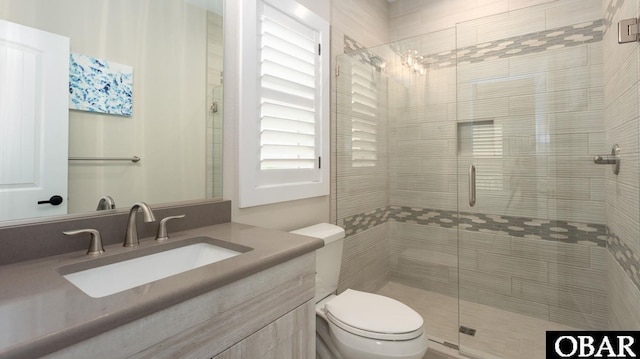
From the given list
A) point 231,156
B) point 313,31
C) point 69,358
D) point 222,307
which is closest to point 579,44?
point 313,31

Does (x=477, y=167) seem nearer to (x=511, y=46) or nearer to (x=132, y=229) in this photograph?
→ (x=511, y=46)

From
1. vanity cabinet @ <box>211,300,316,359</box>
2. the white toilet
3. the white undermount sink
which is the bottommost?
the white toilet

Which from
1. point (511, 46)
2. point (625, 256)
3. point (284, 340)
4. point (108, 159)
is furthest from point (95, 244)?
point (511, 46)

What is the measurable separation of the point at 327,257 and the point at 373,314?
38 centimetres

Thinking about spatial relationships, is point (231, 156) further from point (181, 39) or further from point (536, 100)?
point (536, 100)

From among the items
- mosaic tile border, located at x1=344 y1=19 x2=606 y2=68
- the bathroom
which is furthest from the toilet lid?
mosaic tile border, located at x1=344 y1=19 x2=606 y2=68

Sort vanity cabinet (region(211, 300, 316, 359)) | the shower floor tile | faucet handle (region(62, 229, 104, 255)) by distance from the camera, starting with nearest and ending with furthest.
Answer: vanity cabinet (region(211, 300, 316, 359)), faucet handle (region(62, 229, 104, 255)), the shower floor tile

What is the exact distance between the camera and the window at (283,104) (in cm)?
146

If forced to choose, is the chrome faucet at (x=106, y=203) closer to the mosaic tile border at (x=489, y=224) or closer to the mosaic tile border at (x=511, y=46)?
the mosaic tile border at (x=489, y=224)

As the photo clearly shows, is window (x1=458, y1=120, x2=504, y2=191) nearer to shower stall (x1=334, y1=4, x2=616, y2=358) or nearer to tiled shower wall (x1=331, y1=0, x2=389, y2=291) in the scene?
shower stall (x1=334, y1=4, x2=616, y2=358)

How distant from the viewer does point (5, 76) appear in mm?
860

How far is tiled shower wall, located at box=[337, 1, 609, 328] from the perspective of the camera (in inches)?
69.4

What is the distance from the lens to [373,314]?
1.40 metres

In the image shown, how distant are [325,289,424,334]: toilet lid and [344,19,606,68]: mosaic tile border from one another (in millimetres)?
1681
